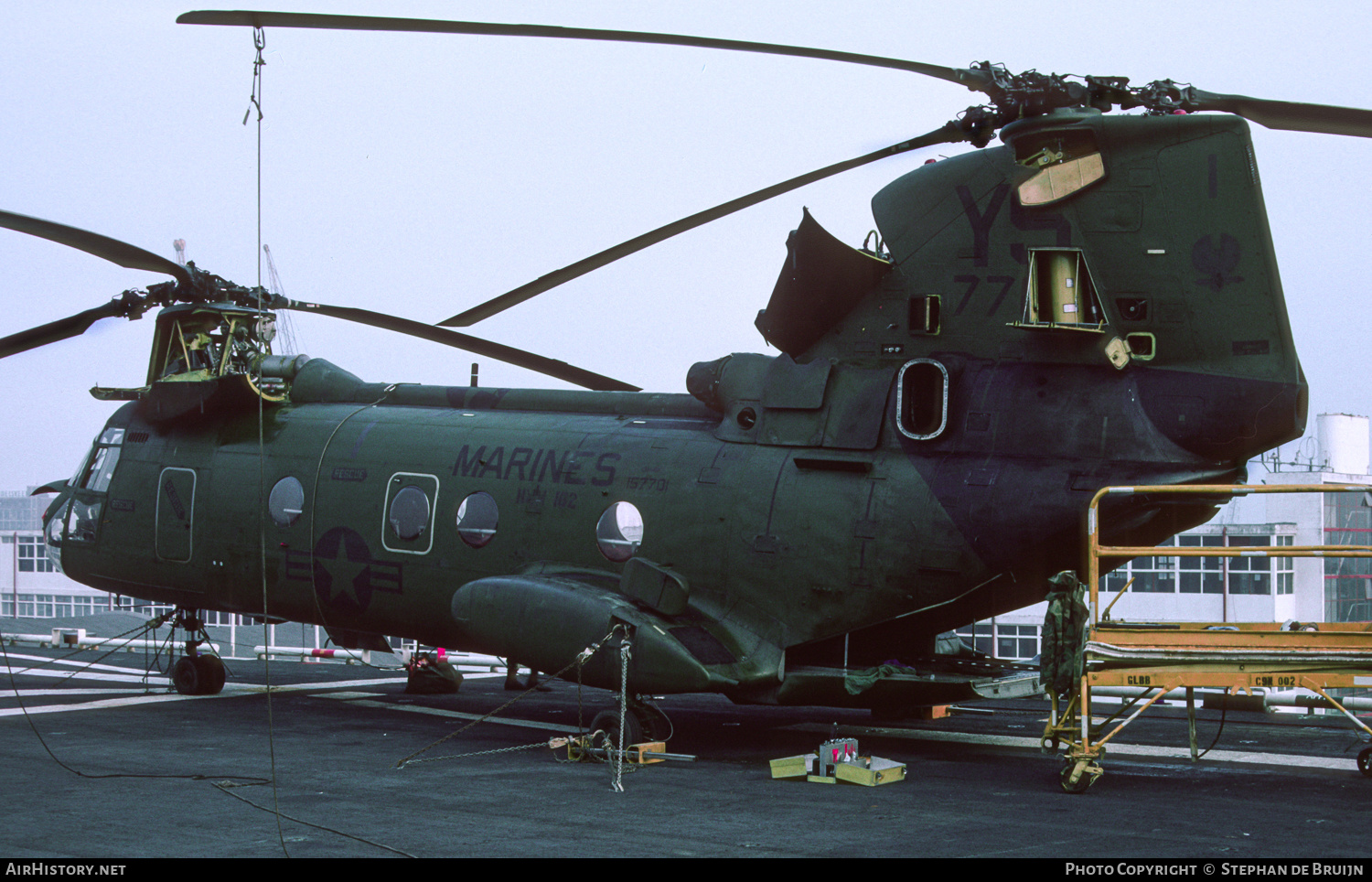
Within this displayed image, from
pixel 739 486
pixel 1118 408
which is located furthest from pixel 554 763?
pixel 1118 408

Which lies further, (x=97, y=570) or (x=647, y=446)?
(x=97, y=570)

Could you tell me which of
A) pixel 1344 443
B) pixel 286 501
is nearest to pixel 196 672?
pixel 286 501

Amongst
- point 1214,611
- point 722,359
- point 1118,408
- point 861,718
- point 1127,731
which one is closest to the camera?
point 1118,408

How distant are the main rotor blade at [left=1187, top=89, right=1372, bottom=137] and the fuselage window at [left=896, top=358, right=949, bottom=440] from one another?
3.44 m

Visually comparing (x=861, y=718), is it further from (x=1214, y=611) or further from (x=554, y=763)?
(x=1214, y=611)

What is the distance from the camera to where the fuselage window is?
43.7ft

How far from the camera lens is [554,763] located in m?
13.6

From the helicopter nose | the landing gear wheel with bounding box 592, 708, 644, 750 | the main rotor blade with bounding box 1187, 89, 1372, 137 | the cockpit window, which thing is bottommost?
the landing gear wheel with bounding box 592, 708, 644, 750

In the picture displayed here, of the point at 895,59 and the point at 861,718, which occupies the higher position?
the point at 895,59

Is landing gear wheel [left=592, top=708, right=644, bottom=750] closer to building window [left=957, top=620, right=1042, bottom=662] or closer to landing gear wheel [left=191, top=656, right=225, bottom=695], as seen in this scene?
landing gear wheel [left=191, top=656, right=225, bottom=695]

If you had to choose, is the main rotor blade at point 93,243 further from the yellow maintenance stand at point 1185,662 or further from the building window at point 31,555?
the building window at point 31,555

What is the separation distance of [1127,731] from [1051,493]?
4945mm

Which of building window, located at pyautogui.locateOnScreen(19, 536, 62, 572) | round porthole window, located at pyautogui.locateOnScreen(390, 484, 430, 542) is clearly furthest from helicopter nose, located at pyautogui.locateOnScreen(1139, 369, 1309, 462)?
building window, located at pyautogui.locateOnScreen(19, 536, 62, 572)

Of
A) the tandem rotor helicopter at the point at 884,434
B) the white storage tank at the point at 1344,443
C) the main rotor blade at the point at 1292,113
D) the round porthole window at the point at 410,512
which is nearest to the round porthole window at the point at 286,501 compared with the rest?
the tandem rotor helicopter at the point at 884,434
